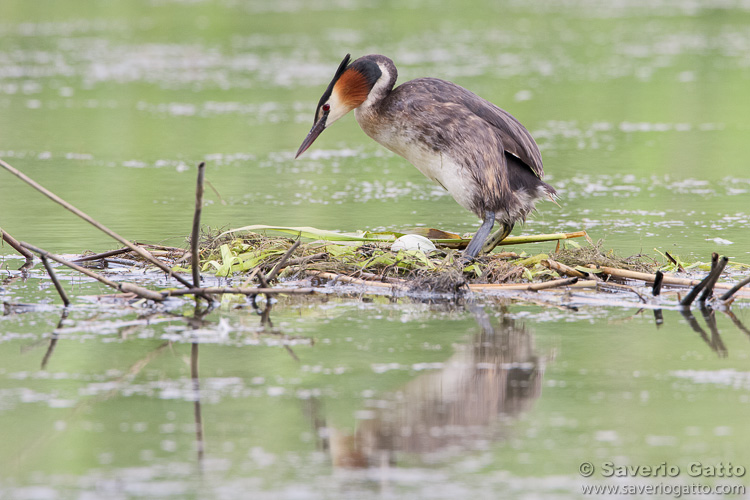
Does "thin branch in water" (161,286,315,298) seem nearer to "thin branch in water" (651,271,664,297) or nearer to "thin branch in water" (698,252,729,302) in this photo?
"thin branch in water" (651,271,664,297)

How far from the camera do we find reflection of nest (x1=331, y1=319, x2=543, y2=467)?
4402mm

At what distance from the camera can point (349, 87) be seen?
24.0 feet

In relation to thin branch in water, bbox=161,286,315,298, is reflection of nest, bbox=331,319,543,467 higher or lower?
lower

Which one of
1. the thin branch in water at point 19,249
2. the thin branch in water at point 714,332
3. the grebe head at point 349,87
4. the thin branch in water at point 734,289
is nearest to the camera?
the thin branch in water at point 714,332

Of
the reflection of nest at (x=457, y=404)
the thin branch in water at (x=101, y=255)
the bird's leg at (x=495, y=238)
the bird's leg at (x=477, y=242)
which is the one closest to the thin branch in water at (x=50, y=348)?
the thin branch in water at (x=101, y=255)

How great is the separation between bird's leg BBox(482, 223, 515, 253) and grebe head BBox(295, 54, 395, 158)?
3.89 feet

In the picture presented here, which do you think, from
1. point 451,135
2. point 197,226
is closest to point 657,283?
point 451,135

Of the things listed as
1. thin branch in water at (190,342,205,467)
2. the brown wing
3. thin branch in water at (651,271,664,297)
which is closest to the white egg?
the brown wing

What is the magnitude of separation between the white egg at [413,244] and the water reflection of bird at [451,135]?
0.27 m

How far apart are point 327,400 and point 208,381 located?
1.84 ft

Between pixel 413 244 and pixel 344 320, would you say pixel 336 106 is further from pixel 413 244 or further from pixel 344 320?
pixel 344 320

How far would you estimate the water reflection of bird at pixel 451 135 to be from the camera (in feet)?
23.4

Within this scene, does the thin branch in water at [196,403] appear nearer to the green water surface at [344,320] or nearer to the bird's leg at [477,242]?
the green water surface at [344,320]

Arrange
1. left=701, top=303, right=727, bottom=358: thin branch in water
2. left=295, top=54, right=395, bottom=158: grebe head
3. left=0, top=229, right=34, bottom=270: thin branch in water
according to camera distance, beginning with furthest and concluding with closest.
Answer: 1. left=295, top=54, right=395, bottom=158: grebe head
2. left=0, top=229, right=34, bottom=270: thin branch in water
3. left=701, top=303, right=727, bottom=358: thin branch in water
